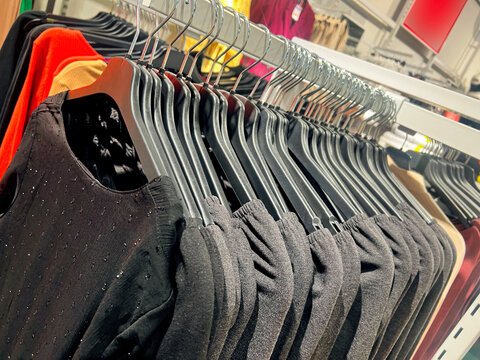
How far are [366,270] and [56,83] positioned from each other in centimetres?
67

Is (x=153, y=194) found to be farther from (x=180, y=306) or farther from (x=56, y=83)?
(x=56, y=83)

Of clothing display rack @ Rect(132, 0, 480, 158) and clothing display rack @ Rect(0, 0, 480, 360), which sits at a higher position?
clothing display rack @ Rect(132, 0, 480, 158)

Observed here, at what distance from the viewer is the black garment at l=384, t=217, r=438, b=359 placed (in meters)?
0.68

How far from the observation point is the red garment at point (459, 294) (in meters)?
0.92

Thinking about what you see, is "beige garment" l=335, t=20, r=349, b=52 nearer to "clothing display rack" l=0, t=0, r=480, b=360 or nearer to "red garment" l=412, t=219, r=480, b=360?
"clothing display rack" l=0, t=0, r=480, b=360

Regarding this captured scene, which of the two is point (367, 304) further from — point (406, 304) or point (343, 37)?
point (343, 37)

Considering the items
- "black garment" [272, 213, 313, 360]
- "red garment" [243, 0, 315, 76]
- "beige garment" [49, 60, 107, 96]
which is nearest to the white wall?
"red garment" [243, 0, 315, 76]

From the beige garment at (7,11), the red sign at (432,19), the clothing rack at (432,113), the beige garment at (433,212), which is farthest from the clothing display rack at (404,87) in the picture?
the red sign at (432,19)

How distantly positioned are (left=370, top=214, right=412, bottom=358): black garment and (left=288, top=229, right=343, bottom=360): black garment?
0.15 metres

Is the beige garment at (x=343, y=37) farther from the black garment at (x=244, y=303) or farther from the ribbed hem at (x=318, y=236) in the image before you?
the black garment at (x=244, y=303)

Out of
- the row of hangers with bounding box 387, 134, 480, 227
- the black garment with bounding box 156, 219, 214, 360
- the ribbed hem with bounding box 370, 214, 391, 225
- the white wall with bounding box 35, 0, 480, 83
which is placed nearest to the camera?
the black garment with bounding box 156, 219, 214, 360

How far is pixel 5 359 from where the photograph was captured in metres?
0.56

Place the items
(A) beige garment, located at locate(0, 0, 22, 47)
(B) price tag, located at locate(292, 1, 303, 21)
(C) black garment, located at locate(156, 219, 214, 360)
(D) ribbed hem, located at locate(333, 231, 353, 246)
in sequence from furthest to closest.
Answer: (B) price tag, located at locate(292, 1, 303, 21), (A) beige garment, located at locate(0, 0, 22, 47), (D) ribbed hem, located at locate(333, 231, 353, 246), (C) black garment, located at locate(156, 219, 214, 360)

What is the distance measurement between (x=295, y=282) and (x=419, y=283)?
290mm
